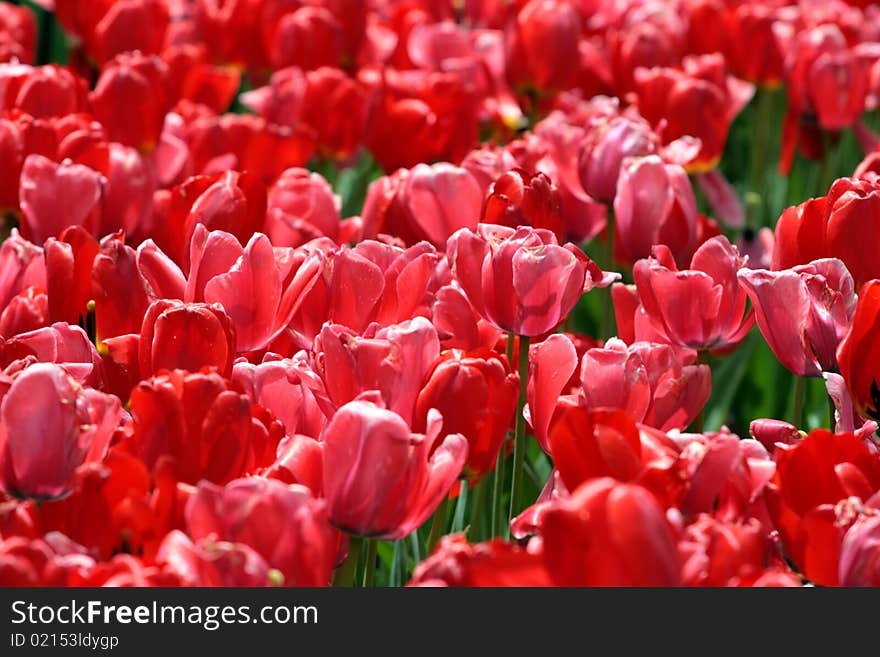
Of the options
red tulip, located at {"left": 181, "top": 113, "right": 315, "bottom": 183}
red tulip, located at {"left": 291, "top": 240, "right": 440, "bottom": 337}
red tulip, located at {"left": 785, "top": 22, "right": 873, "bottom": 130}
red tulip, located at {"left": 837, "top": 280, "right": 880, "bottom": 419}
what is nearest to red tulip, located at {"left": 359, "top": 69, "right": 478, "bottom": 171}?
red tulip, located at {"left": 181, "top": 113, "right": 315, "bottom": 183}

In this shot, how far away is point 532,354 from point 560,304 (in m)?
0.09

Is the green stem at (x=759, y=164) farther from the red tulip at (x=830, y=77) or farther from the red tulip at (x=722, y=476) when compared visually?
the red tulip at (x=722, y=476)

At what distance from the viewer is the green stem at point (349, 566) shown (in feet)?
4.01

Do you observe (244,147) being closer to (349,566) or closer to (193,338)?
(193,338)

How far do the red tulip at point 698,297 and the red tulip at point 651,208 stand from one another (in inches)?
12.0

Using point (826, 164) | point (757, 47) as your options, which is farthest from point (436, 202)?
point (757, 47)

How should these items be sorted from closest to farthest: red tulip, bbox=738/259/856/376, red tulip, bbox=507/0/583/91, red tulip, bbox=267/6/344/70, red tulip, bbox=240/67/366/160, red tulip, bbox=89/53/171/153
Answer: red tulip, bbox=738/259/856/376
red tulip, bbox=89/53/171/153
red tulip, bbox=240/67/366/160
red tulip, bbox=507/0/583/91
red tulip, bbox=267/6/344/70

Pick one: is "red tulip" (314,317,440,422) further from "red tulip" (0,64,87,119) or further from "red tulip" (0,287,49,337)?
"red tulip" (0,64,87,119)

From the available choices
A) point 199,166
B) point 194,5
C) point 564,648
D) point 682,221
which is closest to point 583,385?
point 564,648

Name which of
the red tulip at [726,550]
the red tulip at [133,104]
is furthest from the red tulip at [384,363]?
the red tulip at [133,104]

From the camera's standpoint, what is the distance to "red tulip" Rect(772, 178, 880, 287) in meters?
1.61

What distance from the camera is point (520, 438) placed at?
1486 millimetres

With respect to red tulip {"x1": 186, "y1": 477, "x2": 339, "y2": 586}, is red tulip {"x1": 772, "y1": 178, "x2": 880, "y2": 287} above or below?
above

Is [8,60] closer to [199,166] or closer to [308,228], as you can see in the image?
[199,166]
